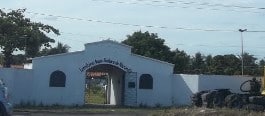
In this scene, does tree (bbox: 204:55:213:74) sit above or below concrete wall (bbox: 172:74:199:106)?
above

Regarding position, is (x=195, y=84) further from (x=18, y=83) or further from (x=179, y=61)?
(x=179, y=61)

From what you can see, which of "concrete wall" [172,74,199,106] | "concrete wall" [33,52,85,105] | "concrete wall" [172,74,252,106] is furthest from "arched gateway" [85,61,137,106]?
"concrete wall" [172,74,252,106]

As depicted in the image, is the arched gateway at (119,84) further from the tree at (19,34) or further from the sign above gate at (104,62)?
the tree at (19,34)

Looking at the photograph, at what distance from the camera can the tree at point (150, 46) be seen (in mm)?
70938

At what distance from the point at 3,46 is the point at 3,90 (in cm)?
3576

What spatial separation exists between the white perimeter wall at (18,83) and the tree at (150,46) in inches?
1157

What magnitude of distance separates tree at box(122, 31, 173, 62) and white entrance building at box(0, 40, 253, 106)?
77.6 ft

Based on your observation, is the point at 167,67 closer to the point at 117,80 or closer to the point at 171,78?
the point at 171,78

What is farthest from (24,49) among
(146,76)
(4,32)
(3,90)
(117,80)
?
(3,90)

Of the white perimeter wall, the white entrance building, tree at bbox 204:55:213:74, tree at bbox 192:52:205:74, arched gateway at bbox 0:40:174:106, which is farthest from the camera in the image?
tree at bbox 192:52:205:74

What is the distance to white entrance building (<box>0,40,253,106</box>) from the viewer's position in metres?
42.1

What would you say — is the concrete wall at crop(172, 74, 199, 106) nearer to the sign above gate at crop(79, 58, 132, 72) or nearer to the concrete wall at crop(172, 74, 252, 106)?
the concrete wall at crop(172, 74, 252, 106)

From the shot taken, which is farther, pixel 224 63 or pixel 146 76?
pixel 224 63

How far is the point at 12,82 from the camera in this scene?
40.6m
